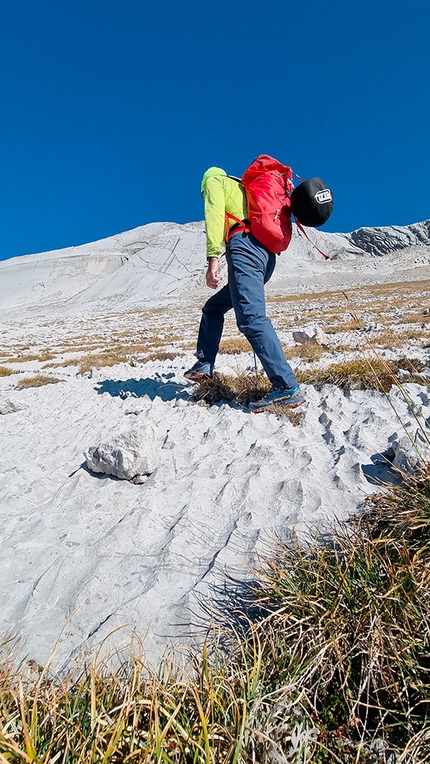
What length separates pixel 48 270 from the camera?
8344 centimetres

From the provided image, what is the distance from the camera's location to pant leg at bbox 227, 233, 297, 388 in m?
3.98

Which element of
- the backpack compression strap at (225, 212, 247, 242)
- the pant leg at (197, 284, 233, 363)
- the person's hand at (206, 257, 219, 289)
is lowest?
the pant leg at (197, 284, 233, 363)

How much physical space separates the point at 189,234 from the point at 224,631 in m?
94.9

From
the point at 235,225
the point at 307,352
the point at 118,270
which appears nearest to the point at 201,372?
the point at 235,225

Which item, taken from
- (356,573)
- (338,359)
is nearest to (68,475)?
(356,573)

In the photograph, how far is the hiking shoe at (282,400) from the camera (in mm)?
3949

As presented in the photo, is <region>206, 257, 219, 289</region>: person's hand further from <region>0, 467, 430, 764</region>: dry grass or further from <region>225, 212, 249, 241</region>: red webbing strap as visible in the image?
<region>0, 467, 430, 764</region>: dry grass

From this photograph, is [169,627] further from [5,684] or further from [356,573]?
[356,573]

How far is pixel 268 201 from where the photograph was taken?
13.0 ft

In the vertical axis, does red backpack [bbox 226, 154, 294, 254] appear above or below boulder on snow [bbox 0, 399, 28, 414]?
above

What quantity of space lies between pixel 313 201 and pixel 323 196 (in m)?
0.12

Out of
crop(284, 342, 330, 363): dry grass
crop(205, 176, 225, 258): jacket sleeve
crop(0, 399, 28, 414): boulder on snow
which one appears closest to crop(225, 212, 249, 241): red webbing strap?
crop(205, 176, 225, 258): jacket sleeve

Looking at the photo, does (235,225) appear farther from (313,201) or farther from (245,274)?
→ (313,201)

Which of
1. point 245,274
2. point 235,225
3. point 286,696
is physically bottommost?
point 286,696
